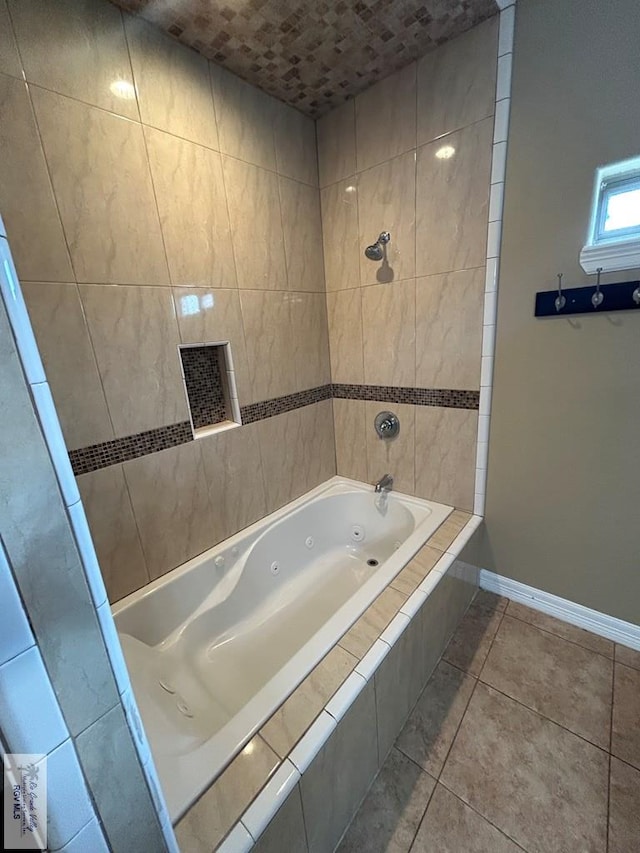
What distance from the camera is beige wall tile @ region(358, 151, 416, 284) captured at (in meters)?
1.68

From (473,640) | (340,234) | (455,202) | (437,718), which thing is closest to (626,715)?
(473,640)

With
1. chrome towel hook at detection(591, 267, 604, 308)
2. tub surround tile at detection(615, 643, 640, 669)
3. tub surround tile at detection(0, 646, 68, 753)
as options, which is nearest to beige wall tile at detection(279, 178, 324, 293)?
chrome towel hook at detection(591, 267, 604, 308)

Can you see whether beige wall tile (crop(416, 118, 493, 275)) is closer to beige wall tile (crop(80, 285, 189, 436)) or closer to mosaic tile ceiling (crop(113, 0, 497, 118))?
mosaic tile ceiling (crop(113, 0, 497, 118))

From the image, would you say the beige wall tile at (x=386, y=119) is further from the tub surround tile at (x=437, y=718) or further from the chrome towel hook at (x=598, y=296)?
the tub surround tile at (x=437, y=718)

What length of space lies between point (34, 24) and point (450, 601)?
2.54 m

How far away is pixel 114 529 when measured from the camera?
136 centimetres

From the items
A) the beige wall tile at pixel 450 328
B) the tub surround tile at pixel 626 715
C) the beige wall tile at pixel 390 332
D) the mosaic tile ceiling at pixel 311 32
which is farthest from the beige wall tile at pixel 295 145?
the tub surround tile at pixel 626 715

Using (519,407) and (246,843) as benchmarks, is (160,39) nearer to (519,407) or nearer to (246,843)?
(519,407)

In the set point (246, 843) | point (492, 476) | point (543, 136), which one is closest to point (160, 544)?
point (246, 843)

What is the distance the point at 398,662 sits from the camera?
1.18 meters

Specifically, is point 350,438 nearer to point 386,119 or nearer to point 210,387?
point 210,387

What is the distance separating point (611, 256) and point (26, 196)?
6.52 ft

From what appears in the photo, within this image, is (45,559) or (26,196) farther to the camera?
(26,196)

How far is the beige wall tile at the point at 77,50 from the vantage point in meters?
1.02
